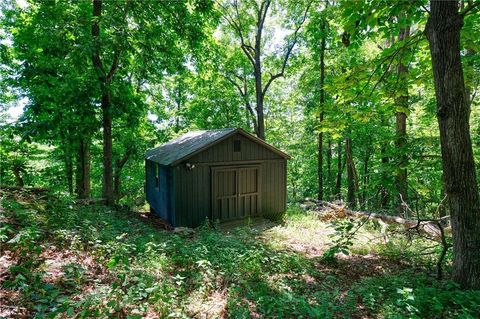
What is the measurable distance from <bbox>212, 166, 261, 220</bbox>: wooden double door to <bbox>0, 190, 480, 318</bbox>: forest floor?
3.42 meters

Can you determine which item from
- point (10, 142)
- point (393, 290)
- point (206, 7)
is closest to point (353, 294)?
point (393, 290)

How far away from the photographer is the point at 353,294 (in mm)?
4352

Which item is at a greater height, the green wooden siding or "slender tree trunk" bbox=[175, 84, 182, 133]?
"slender tree trunk" bbox=[175, 84, 182, 133]

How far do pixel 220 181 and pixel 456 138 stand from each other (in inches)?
294

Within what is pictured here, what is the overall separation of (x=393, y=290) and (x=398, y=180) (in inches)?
88.4

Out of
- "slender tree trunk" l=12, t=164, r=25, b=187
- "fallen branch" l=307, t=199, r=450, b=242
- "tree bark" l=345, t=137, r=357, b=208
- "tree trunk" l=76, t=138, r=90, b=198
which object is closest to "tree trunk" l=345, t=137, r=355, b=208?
"tree bark" l=345, t=137, r=357, b=208

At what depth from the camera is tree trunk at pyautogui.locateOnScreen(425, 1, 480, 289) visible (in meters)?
3.75

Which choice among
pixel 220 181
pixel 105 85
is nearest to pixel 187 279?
pixel 220 181

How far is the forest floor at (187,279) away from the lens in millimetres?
3143

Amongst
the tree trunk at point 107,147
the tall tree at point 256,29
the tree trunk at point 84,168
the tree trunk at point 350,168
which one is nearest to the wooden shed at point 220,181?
the tree trunk at point 107,147

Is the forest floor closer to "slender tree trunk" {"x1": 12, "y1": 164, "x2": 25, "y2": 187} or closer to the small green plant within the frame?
the small green plant

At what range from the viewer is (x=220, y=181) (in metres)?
10.2

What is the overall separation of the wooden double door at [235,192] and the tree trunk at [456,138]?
23.7ft

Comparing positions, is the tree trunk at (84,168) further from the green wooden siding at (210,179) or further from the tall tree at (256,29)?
the tall tree at (256,29)
